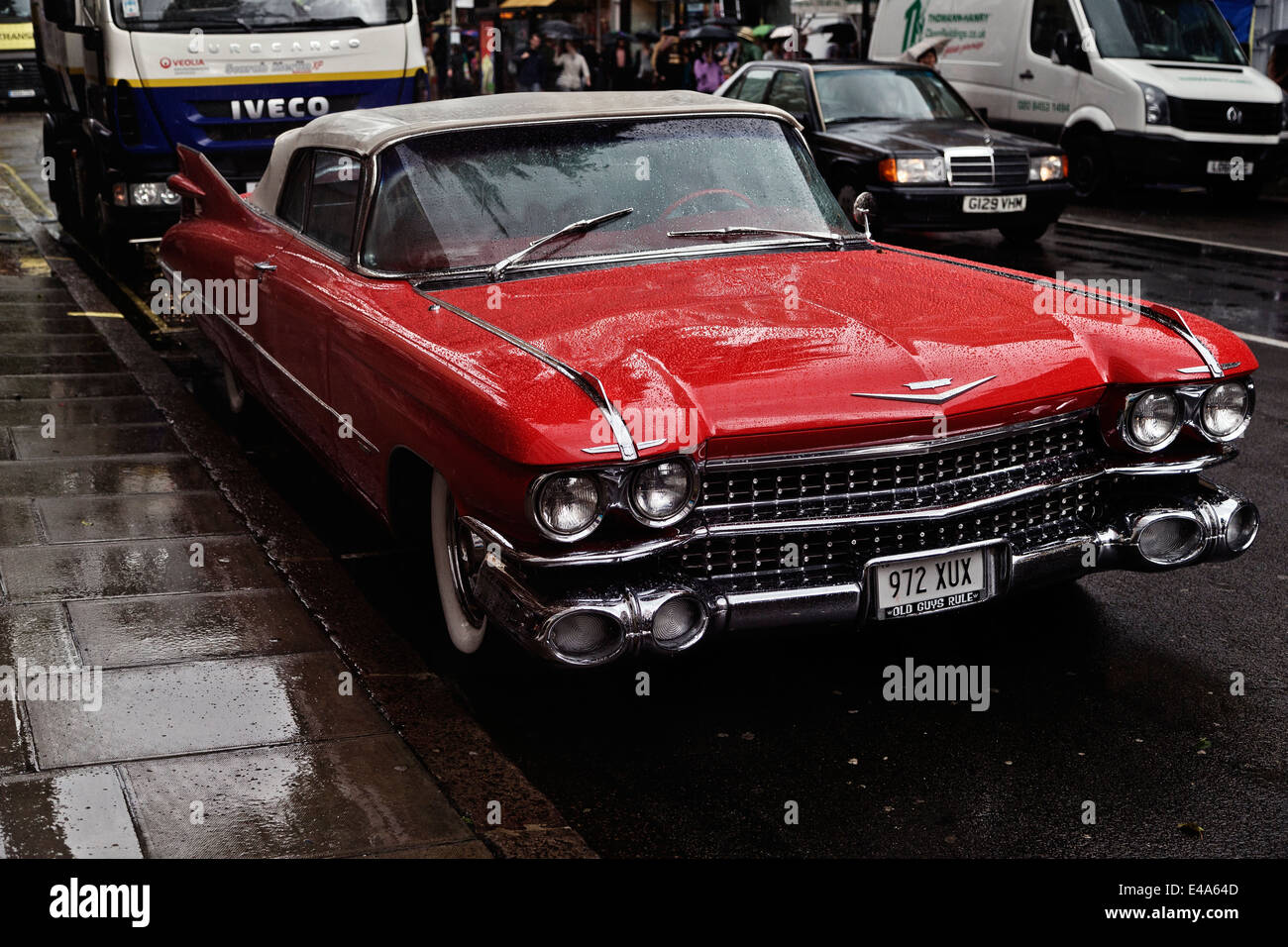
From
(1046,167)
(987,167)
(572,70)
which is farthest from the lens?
(572,70)

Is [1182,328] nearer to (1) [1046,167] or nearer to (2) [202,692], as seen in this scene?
(2) [202,692]

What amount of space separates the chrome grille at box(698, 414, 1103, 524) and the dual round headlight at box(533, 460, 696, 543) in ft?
0.33

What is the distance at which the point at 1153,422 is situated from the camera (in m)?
4.29

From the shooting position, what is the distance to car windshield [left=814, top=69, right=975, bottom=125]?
45.7ft

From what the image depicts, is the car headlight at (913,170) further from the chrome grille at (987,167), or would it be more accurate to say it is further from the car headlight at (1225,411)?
the car headlight at (1225,411)

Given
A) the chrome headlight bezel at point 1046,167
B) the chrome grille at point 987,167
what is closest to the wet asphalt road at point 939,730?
the chrome grille at point 987,167

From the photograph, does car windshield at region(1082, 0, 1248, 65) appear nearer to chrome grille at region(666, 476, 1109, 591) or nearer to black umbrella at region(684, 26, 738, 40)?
black umbrella at region(684, 26, 738, 40)

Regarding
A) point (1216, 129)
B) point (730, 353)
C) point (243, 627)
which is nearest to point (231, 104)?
point (243, 627)

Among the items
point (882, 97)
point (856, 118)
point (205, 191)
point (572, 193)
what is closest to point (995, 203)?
point (856, 118)

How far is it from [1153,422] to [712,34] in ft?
73.9

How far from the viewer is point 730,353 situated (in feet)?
13.0

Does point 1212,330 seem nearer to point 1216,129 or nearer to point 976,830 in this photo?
point 976,830

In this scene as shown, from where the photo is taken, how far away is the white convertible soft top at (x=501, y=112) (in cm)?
520

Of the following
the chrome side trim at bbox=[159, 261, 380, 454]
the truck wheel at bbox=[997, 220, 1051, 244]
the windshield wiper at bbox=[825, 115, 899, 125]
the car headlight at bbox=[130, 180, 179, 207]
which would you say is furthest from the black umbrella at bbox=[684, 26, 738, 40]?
the chrome side trim at bbox=[159, 261, 380, 454]
